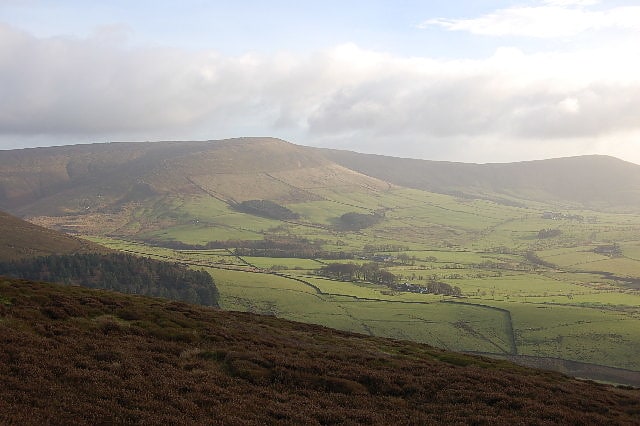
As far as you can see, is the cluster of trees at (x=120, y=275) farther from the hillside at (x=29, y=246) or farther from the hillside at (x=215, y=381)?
the hillside at (x=215, y=381)

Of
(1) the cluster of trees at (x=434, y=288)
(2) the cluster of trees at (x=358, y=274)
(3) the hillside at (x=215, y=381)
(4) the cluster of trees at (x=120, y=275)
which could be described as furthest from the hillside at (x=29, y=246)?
(3) the hillside at (x=215, y=381)

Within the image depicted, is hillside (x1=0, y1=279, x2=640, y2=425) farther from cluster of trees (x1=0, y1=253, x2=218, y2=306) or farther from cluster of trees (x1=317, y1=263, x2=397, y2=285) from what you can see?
cluster of trees (x1=317, y1=263, x2=397, y2=285)

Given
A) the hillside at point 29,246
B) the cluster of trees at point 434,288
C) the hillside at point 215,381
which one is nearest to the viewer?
the hillside at point 215,381

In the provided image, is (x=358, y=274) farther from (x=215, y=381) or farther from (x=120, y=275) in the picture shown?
(x=215, y=381)

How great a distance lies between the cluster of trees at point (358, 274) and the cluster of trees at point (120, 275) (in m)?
55.8

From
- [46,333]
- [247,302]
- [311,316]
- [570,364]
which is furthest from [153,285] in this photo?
[46,333]

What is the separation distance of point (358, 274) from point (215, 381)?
167 metres

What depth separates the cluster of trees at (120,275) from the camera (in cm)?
14450

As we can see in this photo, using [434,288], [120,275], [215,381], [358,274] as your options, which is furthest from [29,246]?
[215,381]

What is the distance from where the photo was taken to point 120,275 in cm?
15350

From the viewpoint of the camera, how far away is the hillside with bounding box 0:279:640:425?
2041 cm

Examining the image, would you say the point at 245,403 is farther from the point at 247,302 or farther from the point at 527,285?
the point at 527,285

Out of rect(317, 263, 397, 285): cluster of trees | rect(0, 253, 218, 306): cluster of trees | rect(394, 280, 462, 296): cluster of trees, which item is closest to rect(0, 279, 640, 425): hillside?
rect(0, 253, 218, 306): cluster of trees

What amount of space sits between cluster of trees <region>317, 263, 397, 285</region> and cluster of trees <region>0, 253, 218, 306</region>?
5580 cm
